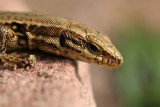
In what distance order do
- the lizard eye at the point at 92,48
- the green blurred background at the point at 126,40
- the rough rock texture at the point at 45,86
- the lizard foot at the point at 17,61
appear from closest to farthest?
the rough rock texture at the point at 45,86 → the lizard foot at the point at 17,61 → the lizard eye at the point at 92,48 → the green blurred background at the point at 126,40

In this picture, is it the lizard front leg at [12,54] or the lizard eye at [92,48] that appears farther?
the lizard eye at [92,48]

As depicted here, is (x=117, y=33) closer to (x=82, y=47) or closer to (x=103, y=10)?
(x=103, y=10)

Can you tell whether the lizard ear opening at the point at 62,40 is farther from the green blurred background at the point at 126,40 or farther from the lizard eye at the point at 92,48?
the green blurred background at the point at 126,40

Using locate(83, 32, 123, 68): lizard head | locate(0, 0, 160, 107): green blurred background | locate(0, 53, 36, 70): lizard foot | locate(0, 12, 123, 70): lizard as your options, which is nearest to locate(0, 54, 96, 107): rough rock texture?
locate(0, 53, 36, 70): lizard foot

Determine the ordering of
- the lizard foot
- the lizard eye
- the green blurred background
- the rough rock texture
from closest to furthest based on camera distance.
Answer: the rough rock texture → the lizard foot → the lizard eye → the green blurred background

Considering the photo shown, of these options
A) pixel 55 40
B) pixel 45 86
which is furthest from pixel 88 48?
pixel 45 86

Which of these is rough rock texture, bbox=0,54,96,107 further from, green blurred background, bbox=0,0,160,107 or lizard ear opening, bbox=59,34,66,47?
green blurred background, bbox=0,0,160,107

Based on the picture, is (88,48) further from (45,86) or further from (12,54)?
(45,86)

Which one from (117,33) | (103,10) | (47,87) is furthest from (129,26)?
(47,87)

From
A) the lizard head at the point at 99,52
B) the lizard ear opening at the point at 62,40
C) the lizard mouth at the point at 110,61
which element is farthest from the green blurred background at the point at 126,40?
the lizard mouth at the point at 110,61
